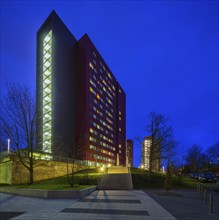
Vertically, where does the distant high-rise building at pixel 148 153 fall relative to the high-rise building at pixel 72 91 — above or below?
below

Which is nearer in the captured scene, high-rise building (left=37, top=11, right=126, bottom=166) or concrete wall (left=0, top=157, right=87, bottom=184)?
concrete wall (left=0, top=157, right=87, bottom=184)

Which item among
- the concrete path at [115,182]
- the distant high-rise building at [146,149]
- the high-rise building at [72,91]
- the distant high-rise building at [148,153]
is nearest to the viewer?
the concrete path at [115,182]

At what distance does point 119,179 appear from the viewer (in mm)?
26703

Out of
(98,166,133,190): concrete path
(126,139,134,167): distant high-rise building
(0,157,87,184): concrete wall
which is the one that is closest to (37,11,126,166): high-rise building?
(126,139,134,167): distant high-rise building

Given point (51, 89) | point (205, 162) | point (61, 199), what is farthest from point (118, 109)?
→ point (61, 199)

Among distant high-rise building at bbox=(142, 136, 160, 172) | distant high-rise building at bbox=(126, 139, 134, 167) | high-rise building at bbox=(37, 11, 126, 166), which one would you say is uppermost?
high-rise building at bbox=(37, 11, 126, 166)

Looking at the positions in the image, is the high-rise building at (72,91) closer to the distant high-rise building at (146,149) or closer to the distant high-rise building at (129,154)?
the distant high-rise building at (129,154)

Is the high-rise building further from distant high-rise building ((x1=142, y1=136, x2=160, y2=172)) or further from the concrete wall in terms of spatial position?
distant high-rise building ((x1=142, y1=136, x2=160, y2=172))

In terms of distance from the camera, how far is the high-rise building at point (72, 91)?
58406 millimetres

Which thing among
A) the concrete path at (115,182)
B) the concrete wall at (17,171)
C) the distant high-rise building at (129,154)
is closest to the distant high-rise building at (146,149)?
Answer: the concrete path at (115,182)

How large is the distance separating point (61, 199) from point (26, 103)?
563 inches

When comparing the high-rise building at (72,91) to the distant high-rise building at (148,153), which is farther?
the high-rise building at (72,91)

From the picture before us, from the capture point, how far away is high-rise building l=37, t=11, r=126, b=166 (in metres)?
58.4

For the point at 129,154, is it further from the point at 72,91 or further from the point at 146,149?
the point at 146,149
